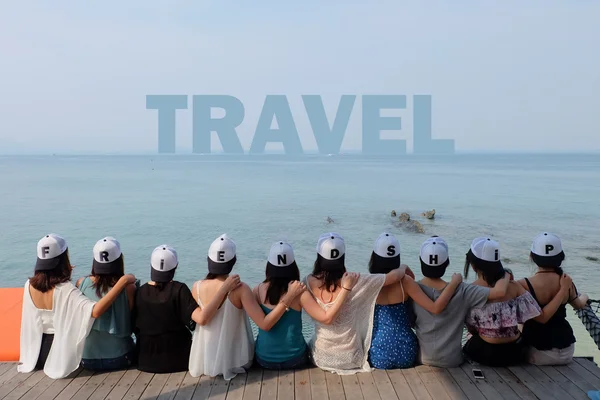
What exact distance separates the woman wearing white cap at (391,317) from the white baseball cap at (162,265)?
5.54ft

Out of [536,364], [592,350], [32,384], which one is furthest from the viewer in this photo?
[592,350]

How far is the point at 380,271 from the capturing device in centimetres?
429

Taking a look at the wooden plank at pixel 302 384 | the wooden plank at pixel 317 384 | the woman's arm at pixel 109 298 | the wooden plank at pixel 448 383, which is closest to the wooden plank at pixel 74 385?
the woman's arm at pixel 109 298

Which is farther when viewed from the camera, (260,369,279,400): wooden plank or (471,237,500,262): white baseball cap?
(471,237,500,262): white baseball cap

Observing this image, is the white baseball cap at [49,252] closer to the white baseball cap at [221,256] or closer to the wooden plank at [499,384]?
the white baseball cap at [221,256]

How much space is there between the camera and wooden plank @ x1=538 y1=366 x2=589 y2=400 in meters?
3.90

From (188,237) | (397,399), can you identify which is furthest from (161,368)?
(188,237)

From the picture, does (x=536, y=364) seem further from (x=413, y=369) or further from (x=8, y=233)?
(x=8, y=233)

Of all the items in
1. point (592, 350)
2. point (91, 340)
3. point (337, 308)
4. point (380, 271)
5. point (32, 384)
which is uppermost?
point (380, 271)

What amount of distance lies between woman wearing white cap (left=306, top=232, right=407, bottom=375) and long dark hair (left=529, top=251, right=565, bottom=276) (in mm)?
1178

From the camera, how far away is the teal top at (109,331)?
422 cm

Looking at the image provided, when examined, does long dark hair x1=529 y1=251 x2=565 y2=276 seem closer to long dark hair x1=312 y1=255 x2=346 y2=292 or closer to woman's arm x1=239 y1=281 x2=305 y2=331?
long dark hair x1=312 y1=255 x2=346 y2=292

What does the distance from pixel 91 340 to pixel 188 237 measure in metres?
19.8

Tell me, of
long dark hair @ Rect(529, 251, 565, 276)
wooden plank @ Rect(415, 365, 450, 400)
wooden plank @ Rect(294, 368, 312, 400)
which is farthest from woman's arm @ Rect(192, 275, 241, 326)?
long dark hair @ Rect(529, 251, 565, 276)
